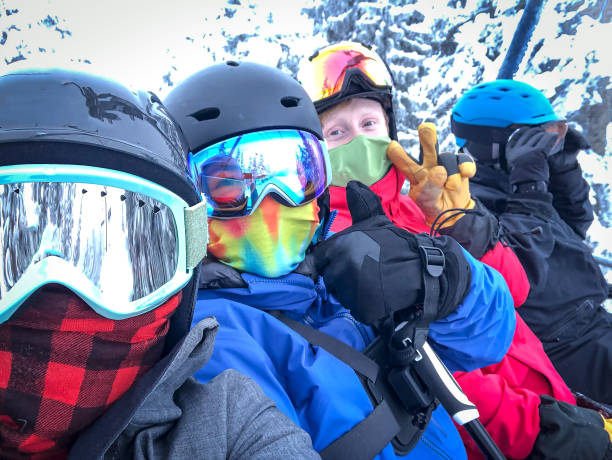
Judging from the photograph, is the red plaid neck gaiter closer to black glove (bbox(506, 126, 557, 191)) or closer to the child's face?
the child's face

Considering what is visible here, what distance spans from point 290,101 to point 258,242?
2.15 feet

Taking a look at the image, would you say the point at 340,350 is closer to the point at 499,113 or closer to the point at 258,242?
the point at 258,242

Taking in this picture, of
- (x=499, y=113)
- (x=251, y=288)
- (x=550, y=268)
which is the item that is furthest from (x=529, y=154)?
(x=251, y=288)

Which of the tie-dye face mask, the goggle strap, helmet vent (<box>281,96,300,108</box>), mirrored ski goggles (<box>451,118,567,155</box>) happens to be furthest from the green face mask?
the goggle strap

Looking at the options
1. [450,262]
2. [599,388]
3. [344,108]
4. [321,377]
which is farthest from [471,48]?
[321,377]

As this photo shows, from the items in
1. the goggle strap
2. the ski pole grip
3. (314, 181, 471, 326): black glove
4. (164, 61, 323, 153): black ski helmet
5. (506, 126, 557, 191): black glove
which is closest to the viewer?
the goggle strap

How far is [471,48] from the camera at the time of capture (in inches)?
212

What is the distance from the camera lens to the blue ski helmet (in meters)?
2.75

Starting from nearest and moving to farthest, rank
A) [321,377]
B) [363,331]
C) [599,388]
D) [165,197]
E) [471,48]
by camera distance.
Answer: [165,197] < [321,377] < [363,331] < [599,388] < [471,48]

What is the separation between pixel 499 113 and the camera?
109 inches

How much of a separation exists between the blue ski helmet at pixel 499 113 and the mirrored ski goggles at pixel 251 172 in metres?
1.92

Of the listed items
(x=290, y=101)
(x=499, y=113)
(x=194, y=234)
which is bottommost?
(x=499, y=113)

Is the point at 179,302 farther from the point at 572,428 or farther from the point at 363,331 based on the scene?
the point at 572,428

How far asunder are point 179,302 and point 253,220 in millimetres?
462
